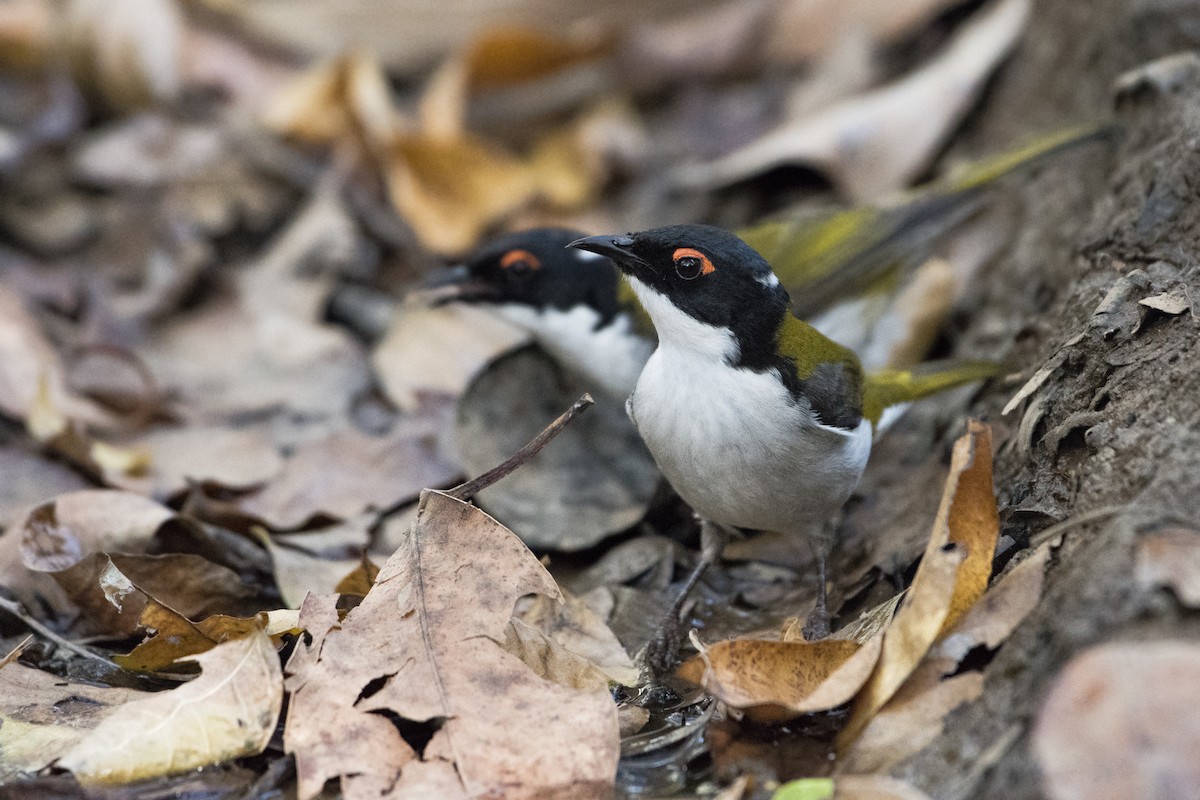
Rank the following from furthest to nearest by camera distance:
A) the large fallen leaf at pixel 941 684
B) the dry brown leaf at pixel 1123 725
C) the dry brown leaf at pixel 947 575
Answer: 1. the dry brown leaf at pixel 947 575
2. the large fallen leaf at pixel 941 684
3. the dry brown leaf at pixel 1123 725

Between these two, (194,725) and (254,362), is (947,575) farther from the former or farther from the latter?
(254,362)

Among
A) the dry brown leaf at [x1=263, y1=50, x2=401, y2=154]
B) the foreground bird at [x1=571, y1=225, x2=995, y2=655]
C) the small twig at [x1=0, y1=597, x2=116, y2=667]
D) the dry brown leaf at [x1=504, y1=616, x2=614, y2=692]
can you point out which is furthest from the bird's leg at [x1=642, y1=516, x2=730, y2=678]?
the dry brown leaf at [x1=263, y1=50, x2=401, y2=154]

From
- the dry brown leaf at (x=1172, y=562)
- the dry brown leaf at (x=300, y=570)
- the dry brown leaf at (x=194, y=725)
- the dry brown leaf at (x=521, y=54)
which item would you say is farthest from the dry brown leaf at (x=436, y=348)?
the dry brown leaf at (x=1172, y=562)

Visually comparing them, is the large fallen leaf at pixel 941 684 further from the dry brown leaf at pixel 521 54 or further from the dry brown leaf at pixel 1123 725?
the dry brown leaf at pixel 521 54

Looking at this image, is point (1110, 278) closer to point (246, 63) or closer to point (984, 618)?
point (984, 618)

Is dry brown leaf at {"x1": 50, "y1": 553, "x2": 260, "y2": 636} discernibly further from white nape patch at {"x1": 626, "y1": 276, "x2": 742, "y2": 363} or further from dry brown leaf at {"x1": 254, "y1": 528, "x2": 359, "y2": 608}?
white nape patch at {"x1": 626, "y1": 276, "x2": 742, "y2": 363}

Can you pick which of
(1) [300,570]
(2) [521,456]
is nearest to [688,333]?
(2) [521,456]
